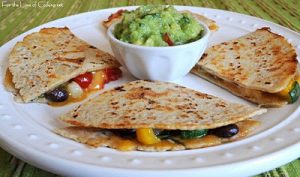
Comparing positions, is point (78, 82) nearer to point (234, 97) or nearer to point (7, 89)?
point (7, 89)

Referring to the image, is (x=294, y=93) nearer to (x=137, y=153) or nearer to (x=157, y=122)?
(x=157, y=122)

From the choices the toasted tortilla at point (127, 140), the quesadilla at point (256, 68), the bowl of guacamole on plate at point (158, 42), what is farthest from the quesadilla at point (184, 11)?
the toasted tortilla at point (127, 140)

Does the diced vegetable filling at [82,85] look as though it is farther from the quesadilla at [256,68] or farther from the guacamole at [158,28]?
the quesadilla at [256,68]

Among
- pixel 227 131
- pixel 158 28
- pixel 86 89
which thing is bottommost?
pixel 86 89

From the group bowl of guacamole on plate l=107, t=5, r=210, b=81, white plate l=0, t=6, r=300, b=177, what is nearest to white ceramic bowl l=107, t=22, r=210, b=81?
bowl of guacamole on plate l=107, t=5, r=210, b=81

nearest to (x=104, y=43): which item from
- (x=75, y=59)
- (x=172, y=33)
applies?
(x=75, y=59)

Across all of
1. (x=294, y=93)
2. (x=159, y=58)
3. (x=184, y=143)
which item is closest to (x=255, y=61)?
(x=294, y=93)

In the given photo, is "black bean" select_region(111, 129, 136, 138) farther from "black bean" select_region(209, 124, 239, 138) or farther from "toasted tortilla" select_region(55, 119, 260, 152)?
"black bean" select_region(209, 124, 239, 138)
